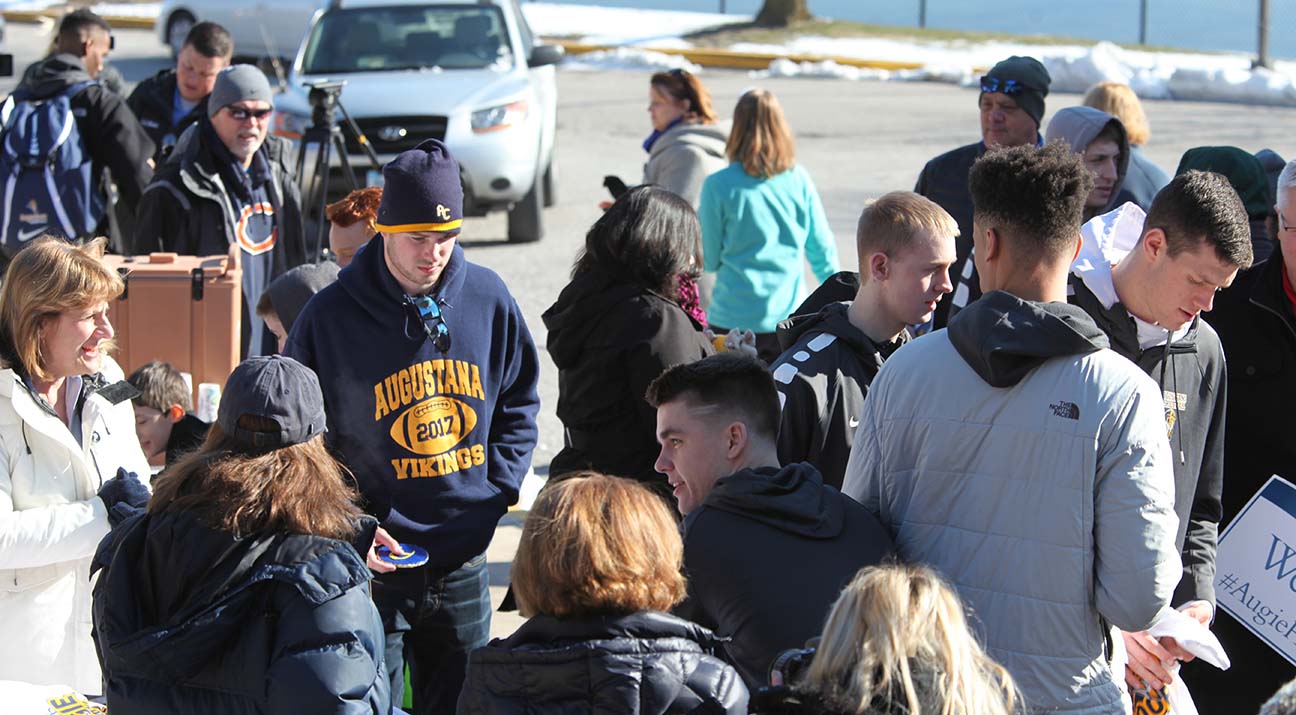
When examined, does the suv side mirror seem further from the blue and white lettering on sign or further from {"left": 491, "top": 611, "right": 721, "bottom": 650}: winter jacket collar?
{"left": 491, "top": 611, "right": 721, "bottom": 650}: winter jacket collar

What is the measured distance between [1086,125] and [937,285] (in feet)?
7.61

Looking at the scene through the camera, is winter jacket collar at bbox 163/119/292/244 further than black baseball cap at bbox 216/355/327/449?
Yes

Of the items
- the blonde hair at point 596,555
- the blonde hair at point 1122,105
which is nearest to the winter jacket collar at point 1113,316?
the blonde hair at point 596,555

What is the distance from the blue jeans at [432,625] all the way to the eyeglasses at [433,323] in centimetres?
65

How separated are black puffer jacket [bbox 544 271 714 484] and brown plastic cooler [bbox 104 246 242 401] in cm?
190

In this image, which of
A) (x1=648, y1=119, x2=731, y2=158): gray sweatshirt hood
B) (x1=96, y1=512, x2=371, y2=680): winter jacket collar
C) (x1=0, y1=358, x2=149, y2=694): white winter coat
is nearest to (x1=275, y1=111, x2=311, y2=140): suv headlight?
(x1=648, y1=119, x2=731, y2=158): gray sweatshirt hood

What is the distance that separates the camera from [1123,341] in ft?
12.1

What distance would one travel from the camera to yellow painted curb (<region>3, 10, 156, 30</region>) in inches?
1147

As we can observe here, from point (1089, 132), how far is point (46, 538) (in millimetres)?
4279

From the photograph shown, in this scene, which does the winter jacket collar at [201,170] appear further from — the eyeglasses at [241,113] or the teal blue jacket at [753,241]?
the teal blue jacket at [753,241]

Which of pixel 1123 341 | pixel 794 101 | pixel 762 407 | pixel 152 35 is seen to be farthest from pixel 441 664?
pixel 152 35

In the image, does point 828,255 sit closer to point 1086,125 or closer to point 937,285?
point 1086,125

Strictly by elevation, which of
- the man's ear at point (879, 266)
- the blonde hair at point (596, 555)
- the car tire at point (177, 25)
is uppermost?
the car tire at point (177, 25)

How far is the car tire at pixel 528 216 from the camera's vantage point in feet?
39.8
